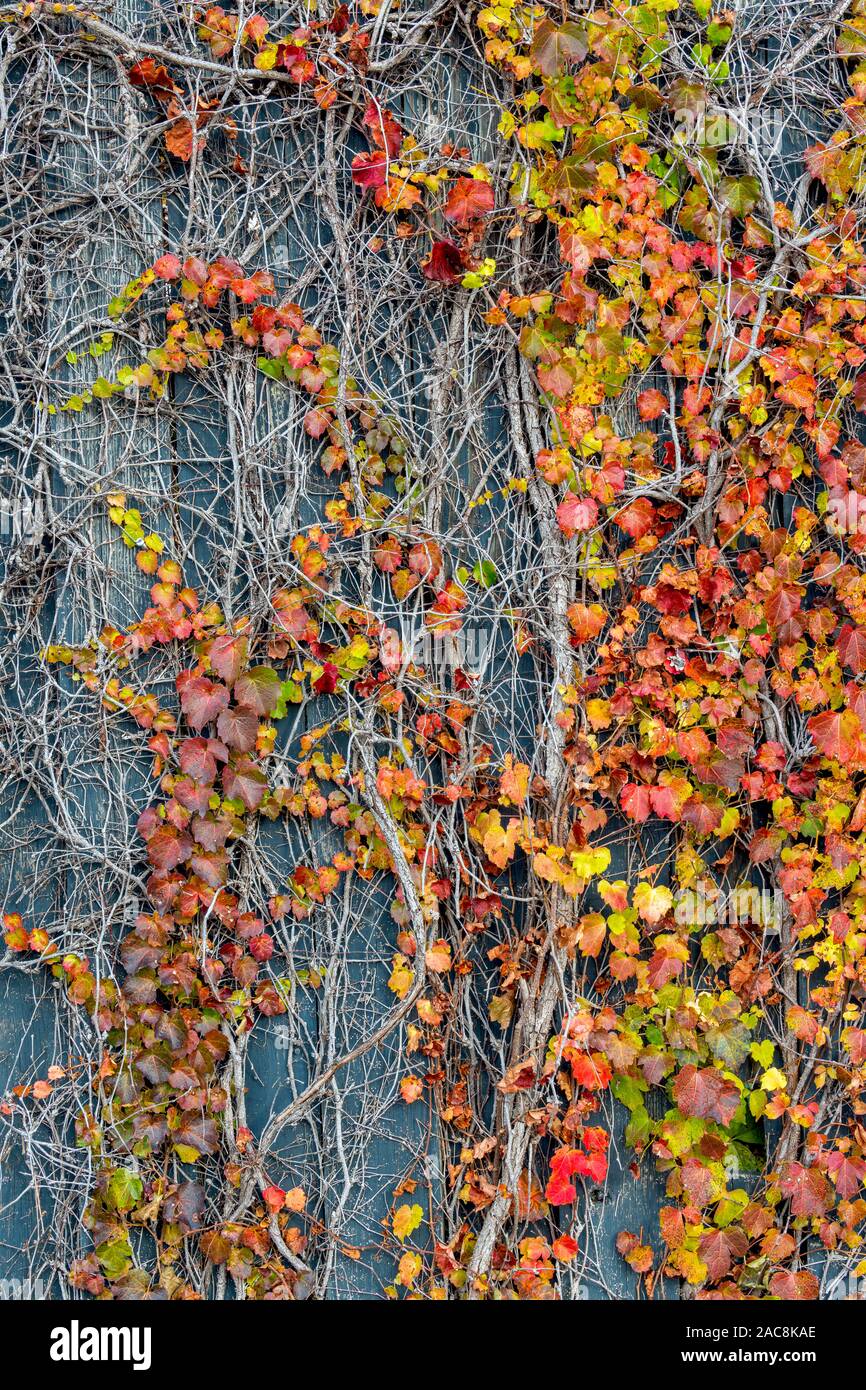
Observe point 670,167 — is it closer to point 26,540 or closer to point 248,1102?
point 26,540

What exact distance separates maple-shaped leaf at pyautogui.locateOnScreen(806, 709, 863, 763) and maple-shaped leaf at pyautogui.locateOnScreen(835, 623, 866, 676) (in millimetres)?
107

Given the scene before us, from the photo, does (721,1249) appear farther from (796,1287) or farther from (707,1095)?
(707,1095)

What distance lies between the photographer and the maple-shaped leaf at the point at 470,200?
7.66ft

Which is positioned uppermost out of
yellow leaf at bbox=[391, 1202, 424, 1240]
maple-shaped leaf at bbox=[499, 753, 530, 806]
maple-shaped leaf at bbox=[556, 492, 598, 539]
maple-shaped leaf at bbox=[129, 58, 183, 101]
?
maple-shaped leaf at bbox=[129, 58, 183, 101]

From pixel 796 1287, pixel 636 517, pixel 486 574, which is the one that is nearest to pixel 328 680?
pixel 486 574

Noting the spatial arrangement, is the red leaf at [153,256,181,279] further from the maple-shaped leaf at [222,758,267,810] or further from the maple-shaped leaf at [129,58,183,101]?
the maple-shaped leaf at [222,758,267,810]

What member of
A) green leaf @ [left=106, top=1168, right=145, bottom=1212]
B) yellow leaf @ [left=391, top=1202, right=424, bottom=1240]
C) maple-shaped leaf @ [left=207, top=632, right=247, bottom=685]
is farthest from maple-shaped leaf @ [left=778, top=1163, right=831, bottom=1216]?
maple-shaped leaf @ [left=207, top=632, right=247, bottom=685]

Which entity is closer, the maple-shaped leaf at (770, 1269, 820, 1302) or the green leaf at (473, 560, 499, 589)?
the maple-shaped leaf at (770, 1269, 820, 1302)

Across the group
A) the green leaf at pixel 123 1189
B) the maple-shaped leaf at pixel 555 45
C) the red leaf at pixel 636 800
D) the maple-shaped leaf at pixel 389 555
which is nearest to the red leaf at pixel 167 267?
the maple-shaped leaf at pixel 389 555

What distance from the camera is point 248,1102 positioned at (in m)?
2.41

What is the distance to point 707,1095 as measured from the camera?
2.31 meters

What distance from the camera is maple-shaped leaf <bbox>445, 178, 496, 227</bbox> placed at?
7.66 feet

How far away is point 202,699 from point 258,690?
0.12 meters
